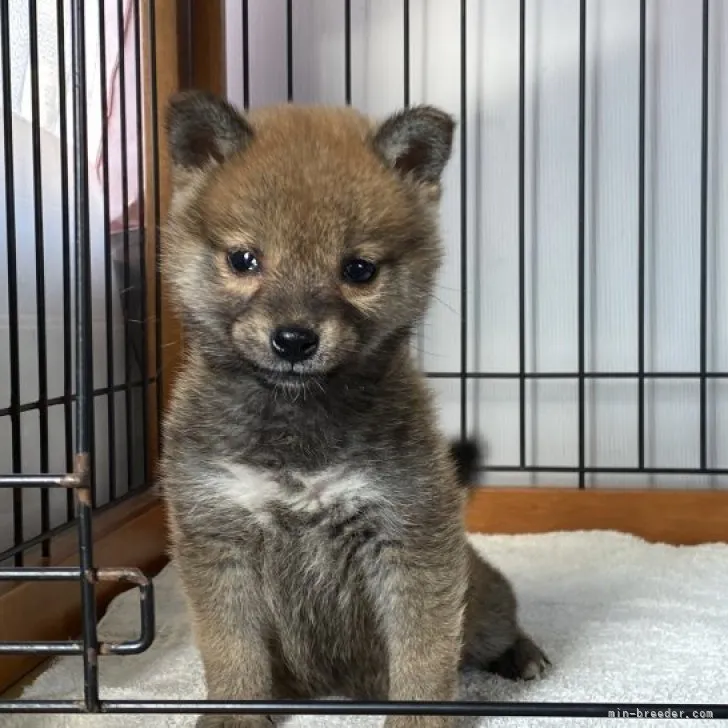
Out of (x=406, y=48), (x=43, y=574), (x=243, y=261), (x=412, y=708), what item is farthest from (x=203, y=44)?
(x=412, y=708)

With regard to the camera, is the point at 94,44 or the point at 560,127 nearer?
the point at 94,44

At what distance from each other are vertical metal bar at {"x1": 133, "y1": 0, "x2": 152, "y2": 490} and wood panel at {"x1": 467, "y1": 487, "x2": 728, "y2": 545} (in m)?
0.82

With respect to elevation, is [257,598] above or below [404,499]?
below

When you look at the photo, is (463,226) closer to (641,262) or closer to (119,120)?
(641,262)

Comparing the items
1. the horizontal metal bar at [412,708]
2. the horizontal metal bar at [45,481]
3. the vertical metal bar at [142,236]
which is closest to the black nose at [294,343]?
the horizontal metal bar at [45,481]

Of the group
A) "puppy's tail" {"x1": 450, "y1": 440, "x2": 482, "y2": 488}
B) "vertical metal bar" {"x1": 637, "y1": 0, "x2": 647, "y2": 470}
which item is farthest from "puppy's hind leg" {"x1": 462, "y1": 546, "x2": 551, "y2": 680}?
"vertical metal bar" {"x1": 637, "y1": 0, "x2": 647, "y2": 470}

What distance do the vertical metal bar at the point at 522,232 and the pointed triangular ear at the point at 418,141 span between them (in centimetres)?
99

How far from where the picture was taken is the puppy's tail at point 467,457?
1.53 metres

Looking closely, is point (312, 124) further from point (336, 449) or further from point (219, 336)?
point (336, 449)

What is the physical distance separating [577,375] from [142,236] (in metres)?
1.16

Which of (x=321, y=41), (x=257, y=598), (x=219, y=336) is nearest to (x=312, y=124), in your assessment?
(x=219, y=336)

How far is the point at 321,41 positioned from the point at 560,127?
2.16 feet

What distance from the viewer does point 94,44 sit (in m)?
1.82

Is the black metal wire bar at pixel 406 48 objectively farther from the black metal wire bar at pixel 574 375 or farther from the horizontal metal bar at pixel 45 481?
the horizontal metal bar at pixel 45 481
